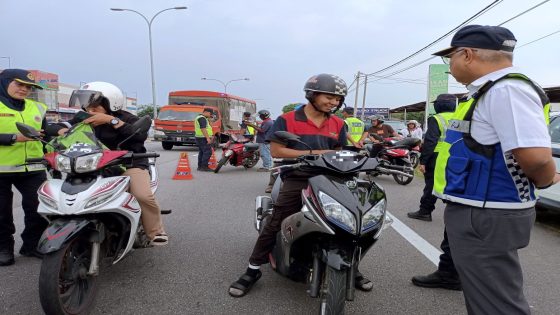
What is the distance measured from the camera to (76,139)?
327cm

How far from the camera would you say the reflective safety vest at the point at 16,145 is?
3791 millimetres

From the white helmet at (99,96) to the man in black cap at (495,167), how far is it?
9.34ft

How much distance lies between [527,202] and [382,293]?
71.3 inches

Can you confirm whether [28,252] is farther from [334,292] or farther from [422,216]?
[422,216]

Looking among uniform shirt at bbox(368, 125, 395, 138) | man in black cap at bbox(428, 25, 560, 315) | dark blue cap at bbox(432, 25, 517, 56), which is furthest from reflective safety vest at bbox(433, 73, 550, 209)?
uniform shirt at bbox(368, 125, 395, 138)

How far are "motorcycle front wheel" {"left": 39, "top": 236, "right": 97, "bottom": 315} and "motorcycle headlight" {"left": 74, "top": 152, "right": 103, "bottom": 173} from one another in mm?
482

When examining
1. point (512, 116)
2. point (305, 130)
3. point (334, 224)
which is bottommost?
point (334, 224)

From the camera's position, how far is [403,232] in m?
5.45

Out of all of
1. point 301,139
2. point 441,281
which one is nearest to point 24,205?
point 301,139

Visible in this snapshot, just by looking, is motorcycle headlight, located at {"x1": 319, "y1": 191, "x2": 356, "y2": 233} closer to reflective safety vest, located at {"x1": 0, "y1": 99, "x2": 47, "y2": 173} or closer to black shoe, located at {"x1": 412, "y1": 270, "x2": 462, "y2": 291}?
black shoe, located at {"x1": 412, "y1": 270, "x2": 462, "y2": 291}

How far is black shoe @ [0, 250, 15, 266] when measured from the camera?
3.85 metres

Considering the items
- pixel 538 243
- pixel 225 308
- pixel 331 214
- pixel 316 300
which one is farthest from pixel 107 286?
pixel 538 243

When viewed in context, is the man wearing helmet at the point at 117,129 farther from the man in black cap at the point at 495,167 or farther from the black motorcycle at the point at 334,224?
the man in black cap at the point at 495,167

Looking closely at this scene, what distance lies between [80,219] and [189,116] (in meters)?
16.5
